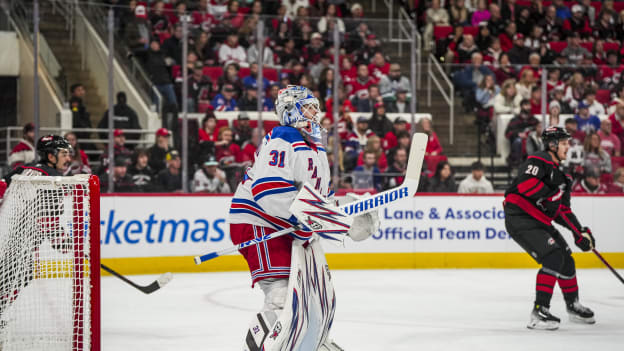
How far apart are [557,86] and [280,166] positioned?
6.78 m

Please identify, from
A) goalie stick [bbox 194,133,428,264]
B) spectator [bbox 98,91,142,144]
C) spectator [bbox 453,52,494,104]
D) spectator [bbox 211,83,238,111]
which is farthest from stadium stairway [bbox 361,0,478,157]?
goalie stick [bbox 194,133,428,264]

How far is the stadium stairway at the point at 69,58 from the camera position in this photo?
8336 millimetres

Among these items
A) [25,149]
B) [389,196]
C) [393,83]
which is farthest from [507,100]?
[389,196]

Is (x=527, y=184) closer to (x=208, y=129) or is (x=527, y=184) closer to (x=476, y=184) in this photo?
(x=476, y=184)

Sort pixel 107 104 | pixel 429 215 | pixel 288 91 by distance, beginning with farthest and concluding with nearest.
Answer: pixel 429 215, pixel 107 104, pixel 288 91

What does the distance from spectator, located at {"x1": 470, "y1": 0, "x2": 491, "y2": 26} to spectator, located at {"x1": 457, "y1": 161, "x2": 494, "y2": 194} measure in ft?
13.9

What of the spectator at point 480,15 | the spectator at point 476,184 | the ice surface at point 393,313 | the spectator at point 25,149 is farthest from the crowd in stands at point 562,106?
the spectator at point 25,149

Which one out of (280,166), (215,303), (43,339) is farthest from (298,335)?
(215,303)

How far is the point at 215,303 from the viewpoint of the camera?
21.3 feet

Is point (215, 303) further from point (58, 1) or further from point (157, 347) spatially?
point (58, 1)

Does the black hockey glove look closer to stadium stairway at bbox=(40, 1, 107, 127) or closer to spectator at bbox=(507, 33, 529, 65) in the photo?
stadium stairway at bbox=(40, 1, 107, 127)

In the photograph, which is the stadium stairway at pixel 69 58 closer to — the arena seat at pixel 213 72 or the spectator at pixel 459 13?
the arena seat at pixel 213 72

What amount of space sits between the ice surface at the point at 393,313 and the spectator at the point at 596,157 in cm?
137

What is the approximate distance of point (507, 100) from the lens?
9352 millimetres
